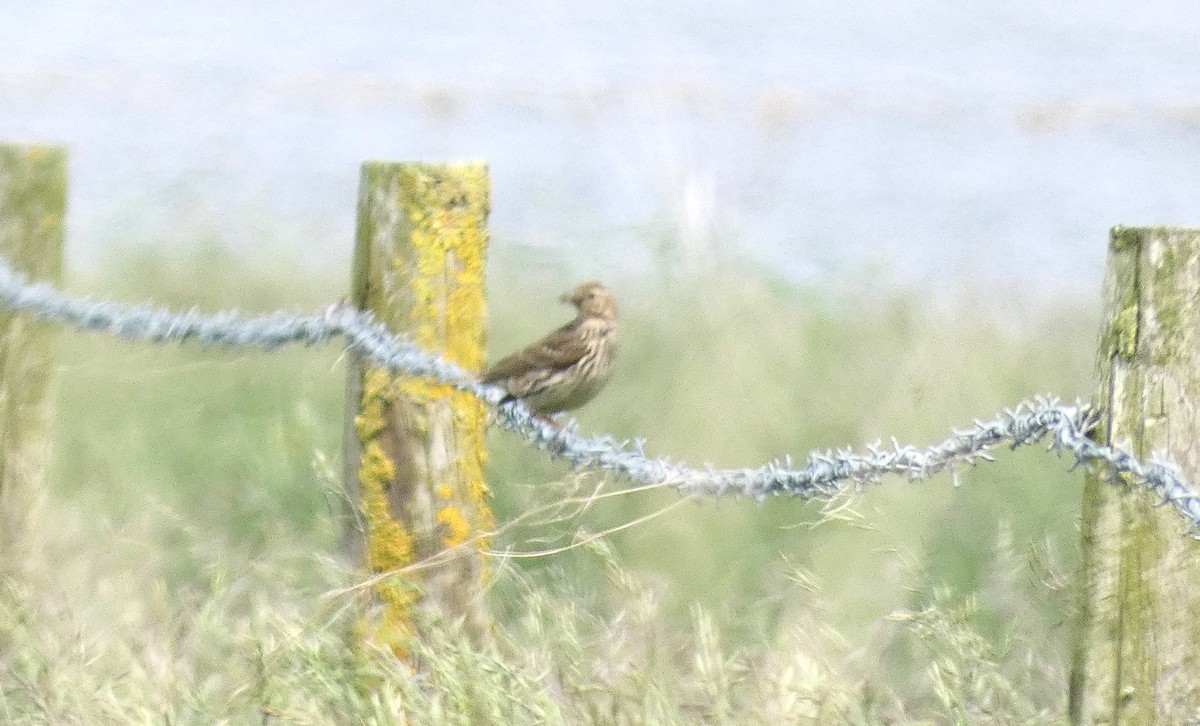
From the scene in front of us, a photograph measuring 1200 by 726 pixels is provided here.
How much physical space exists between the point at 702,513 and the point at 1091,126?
4.74 meters

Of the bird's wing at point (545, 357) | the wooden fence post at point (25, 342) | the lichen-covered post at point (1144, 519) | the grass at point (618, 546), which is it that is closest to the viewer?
the lichen-covered post at point (1144, 519)

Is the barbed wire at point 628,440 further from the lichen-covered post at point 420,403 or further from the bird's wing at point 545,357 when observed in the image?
the bird's wing at point 545,357

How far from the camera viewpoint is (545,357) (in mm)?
4078

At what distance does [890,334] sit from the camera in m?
5.22

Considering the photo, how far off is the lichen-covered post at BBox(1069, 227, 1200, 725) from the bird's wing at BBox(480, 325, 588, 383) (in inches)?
64.7

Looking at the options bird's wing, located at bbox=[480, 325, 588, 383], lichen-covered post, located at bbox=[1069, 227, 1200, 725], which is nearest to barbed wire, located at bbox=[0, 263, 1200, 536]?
lichen-covered post, located at bbox=[1069, 227, 1200, 725]

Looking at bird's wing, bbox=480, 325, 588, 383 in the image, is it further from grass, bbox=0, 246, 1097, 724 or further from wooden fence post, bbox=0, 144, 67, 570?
wooden fence post, bbox=0, 144, 67, 570

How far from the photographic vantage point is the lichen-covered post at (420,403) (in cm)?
338

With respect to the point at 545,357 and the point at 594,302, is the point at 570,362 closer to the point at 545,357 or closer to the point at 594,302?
the point at 545,357

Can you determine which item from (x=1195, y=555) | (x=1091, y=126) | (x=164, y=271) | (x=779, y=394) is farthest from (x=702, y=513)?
(x=1091, y=126)

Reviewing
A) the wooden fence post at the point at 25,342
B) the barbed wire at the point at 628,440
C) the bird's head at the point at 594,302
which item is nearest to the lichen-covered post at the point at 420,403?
the barbed wire at the point at 628,440

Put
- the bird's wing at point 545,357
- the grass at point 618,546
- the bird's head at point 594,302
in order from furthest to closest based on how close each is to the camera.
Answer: the bird's head at point 594,302 → the bird's wing at point 545,357 → the grass at point 618,546

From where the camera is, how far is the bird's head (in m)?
4.48

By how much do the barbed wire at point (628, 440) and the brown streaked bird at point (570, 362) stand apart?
30 centimetres
